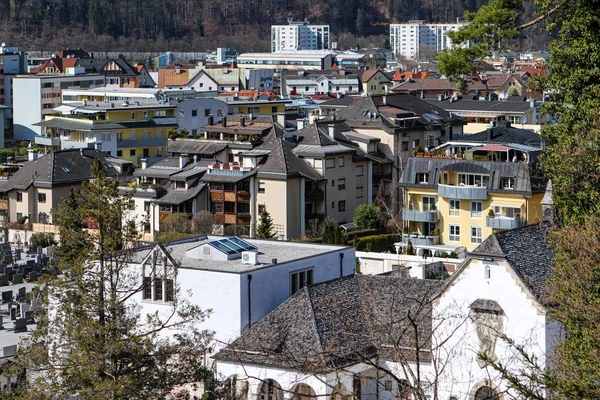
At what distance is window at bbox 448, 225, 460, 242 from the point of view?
139 feet

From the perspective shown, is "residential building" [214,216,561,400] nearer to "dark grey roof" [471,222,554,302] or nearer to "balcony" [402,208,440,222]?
"dark grey roof" [471,222,554,302]

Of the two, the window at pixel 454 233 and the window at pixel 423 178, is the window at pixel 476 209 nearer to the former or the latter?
the window at pixel 454 233

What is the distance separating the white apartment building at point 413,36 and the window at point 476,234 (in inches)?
5620

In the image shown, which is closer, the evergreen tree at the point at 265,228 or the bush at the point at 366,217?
the evergreen tree at the point at 265,228

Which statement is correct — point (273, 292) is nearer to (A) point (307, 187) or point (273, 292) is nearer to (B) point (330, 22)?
(A) point (307, 187)

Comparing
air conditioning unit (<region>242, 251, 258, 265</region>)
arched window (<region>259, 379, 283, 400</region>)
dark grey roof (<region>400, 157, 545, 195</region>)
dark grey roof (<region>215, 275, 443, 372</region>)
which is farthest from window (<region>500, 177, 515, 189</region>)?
arched window (<region>259, 379, 283, 400</region>)

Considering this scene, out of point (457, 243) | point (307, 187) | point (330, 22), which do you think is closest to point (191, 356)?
point (457, 243)

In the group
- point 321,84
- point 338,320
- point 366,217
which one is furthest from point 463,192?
point 321,84

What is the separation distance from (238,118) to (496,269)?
36248 mm

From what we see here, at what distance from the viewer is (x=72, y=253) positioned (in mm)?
22594

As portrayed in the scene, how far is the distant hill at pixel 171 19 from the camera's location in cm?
14800

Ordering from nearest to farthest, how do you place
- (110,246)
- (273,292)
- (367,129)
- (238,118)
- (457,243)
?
(110,246), (273,292), (457,243), (367,129), (238,118)

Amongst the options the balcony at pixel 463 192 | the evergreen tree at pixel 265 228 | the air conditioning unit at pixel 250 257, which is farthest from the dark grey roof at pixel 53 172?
the air conditioning unit at pixel 250 257

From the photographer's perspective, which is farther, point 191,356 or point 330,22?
point 330,22
